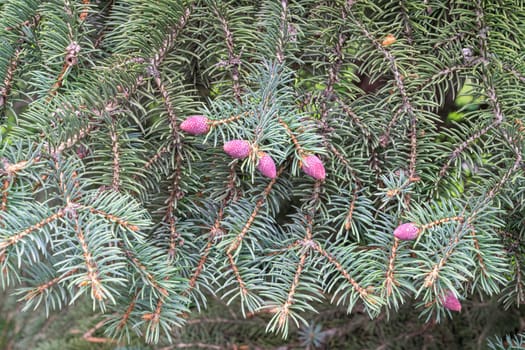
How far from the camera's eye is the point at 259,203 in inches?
17.2

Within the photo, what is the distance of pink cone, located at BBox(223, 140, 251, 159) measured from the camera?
1.26 feet

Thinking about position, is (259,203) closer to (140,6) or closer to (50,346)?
(140,6)

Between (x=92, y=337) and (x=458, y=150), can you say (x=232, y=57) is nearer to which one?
(x=458, y=150)

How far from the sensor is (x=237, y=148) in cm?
39

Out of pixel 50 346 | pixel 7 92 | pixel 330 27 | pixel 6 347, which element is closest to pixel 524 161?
pixel 330 27

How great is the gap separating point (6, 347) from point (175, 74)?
0.81 metres

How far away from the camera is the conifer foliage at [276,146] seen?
0.40m

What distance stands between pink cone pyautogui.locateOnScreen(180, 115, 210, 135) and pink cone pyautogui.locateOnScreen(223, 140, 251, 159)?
0.03 metres

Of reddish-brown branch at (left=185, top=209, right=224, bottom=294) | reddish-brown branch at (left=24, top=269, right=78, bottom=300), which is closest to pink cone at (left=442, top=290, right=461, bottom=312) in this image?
reddish-brown branch at (left=185, top=209, right=224, bottom=294)

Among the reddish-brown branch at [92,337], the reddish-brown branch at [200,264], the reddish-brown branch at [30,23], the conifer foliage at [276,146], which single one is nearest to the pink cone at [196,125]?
the conifer foliage at [276,146]

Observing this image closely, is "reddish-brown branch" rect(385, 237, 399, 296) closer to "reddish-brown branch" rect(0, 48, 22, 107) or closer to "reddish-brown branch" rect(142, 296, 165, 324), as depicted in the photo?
"reddish-brown branch" rect(142, 296, 165, 324)

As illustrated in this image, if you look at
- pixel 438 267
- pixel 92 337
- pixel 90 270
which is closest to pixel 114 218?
pixel 90 270

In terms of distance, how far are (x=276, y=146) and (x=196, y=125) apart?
7cm

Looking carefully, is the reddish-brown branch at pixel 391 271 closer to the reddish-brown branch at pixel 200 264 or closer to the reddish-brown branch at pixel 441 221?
the reddish-brown branch at pixel 441 221
